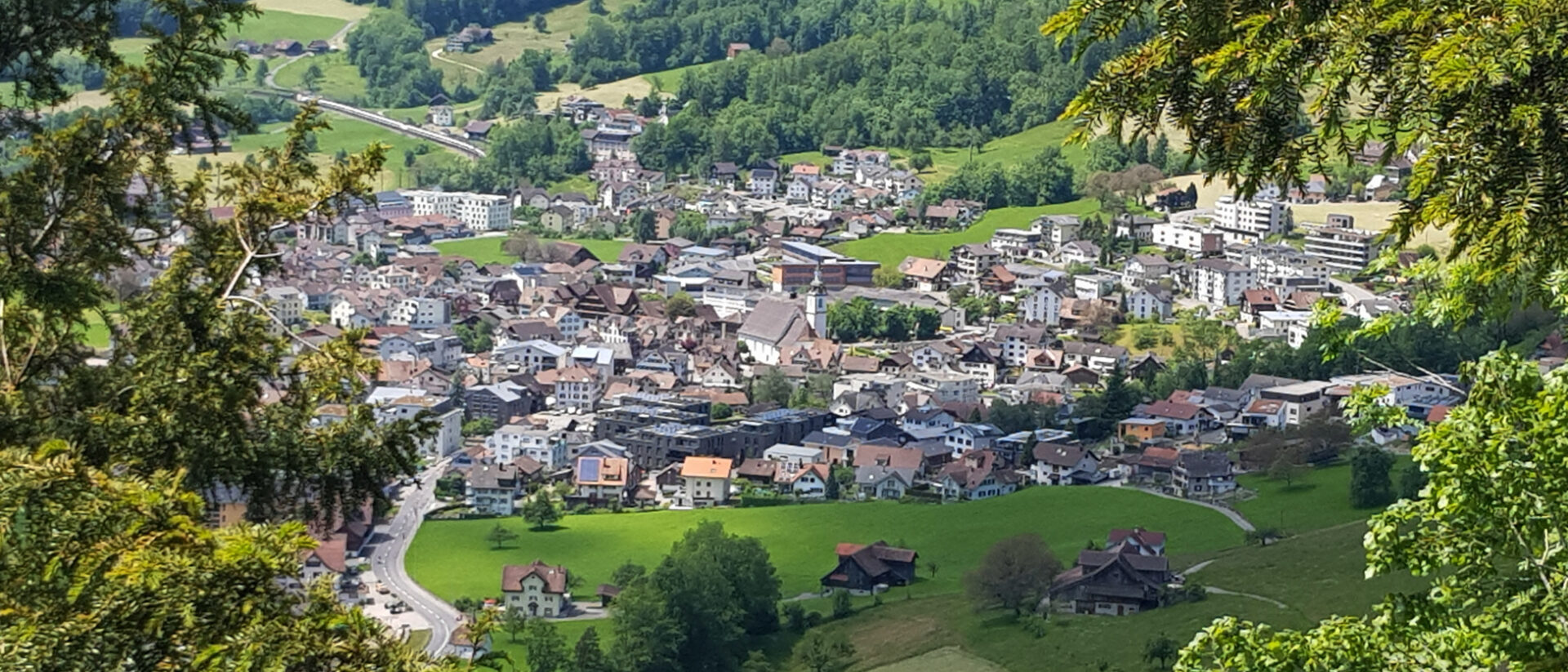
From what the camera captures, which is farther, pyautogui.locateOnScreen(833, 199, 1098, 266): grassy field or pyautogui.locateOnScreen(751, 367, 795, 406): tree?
pyautogui.locateOnScreen(833, 199, 1098, 266): grassy field

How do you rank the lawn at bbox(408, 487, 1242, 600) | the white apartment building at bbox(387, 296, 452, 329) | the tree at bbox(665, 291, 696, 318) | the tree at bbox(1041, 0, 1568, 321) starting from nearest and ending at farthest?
the tree at bbox(1041, 0, 1568, 321) < the lawn at bbox(408, 487, 1242, 600) < the white apartment building at bbox(387, 296, 452, 329) < the tree at bbox(665, 291, 696, 318)

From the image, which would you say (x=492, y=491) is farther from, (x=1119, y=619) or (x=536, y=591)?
(x=1119, y=619)

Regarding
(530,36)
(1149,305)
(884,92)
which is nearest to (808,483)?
(1149,305)

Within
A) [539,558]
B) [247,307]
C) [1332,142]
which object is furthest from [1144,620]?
[1332,142]

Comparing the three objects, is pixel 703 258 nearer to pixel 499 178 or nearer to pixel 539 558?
pixel 499 178

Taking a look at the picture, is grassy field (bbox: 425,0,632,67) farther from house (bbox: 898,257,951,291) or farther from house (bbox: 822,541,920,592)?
house (bbox: 822,541,920,592)

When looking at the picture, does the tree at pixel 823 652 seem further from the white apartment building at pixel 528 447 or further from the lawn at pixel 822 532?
the white apartment building at pixel 528 447

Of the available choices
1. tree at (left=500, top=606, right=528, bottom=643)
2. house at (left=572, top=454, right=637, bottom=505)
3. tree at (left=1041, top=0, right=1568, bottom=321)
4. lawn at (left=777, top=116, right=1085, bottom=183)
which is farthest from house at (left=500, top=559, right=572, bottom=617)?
lawn at (left=777, top=116, right=1085, bottom=183)
